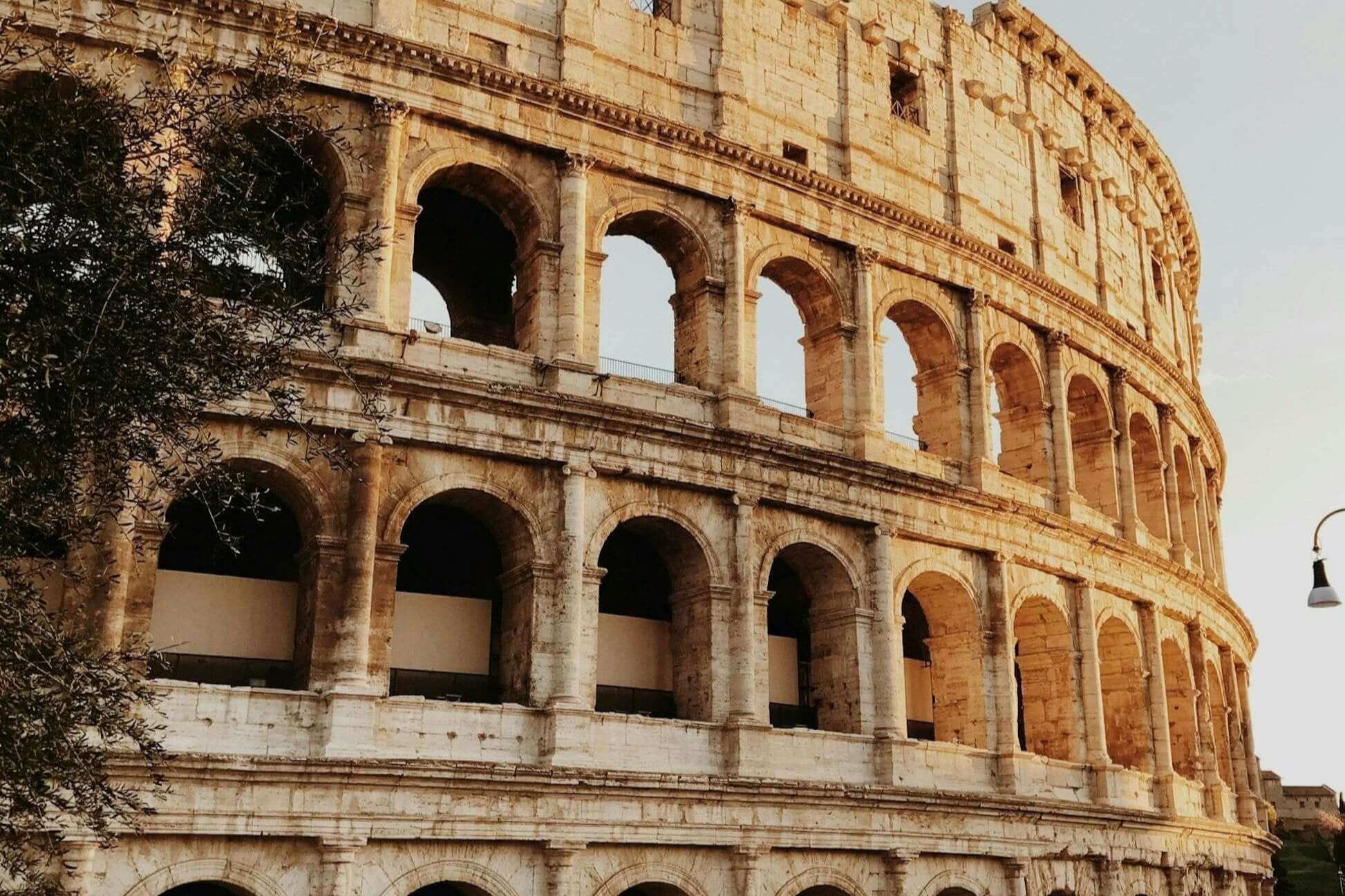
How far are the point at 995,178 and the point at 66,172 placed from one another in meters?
17.5

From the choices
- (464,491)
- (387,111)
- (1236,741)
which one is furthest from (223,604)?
(1236,741)

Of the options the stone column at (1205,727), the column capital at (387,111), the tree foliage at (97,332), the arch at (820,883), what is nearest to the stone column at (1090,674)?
the stone column at (1205,727)

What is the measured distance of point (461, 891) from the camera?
628 inches

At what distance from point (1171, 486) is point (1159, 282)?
4999mm

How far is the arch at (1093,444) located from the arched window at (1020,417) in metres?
1.42

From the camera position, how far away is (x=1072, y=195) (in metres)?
26.0

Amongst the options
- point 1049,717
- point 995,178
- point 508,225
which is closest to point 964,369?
point 995,178

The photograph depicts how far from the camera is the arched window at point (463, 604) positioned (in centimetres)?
1622

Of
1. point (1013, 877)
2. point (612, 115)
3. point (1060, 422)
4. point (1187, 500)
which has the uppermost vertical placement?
point (612, 115)

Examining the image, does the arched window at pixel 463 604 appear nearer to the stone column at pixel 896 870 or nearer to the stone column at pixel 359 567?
the stone column at pixel 359 567

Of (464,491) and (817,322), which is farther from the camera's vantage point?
(817,322)

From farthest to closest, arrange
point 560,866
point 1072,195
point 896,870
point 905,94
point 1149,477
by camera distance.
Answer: point 1149,477 < point 1072,195 < point 905,94 < point 896,870 < point 560,866

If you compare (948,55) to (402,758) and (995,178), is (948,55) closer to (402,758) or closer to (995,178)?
(995,178)

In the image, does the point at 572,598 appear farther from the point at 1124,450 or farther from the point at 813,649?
the point at 1124,450
